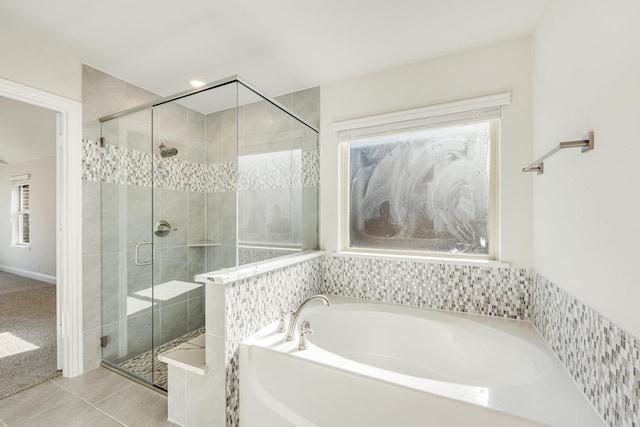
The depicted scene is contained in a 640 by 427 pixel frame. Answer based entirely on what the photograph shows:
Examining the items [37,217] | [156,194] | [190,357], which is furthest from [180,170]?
[37,217]

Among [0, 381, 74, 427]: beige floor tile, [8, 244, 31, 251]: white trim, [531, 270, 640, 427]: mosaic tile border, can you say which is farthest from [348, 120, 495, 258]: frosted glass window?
[8, 244, 31, 251]: white trim

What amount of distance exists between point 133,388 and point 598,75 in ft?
10.4

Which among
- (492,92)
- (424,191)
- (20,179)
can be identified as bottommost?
(424,191)

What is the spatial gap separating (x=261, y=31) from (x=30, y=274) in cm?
673

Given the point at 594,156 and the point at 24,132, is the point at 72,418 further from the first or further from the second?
the point at 24,132

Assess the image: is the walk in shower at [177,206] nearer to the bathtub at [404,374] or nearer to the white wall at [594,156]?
the bathtub at [404,374]

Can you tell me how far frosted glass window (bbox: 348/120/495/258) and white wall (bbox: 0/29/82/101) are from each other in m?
2.25

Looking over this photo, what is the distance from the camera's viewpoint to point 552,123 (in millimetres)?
1500

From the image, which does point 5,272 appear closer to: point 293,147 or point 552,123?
point 293,147

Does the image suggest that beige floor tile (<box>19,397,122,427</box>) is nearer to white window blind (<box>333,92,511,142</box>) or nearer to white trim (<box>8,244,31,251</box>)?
white window blind (<box>333,92,511,142</box>)

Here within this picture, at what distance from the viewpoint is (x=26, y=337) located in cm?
277

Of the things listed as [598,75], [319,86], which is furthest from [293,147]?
[598,75]

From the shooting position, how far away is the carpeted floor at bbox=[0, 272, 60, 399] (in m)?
2.07

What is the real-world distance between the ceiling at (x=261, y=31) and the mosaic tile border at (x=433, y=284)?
1.60 metres
